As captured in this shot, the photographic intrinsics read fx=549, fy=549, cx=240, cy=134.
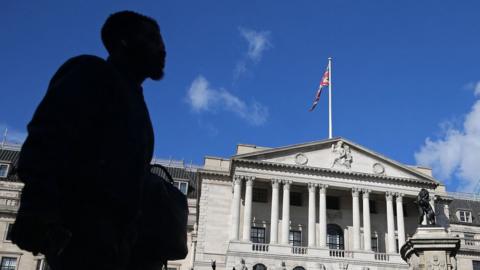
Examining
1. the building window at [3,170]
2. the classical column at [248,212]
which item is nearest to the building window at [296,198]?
the classical column at [248,212]

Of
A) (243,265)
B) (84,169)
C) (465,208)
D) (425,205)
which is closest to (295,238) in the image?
(243,265)

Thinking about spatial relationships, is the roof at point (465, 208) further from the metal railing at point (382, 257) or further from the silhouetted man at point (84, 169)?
the silhouetted man at point (84, 169)

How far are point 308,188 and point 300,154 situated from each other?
11.2ft

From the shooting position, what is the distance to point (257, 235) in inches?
2029

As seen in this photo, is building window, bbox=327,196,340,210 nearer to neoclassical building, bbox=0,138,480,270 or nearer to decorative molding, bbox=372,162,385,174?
neoclassical building, bbox=0,138,480,270

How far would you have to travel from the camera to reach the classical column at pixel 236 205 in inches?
1951

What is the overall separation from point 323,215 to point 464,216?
89.8ft

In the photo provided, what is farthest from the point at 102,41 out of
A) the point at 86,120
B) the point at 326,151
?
the point at 326,151

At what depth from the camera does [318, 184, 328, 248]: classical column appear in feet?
164

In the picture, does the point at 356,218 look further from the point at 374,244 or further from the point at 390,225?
the point at 374,244

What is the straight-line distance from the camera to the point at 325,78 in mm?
59250

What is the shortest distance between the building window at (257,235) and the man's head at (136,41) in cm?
4825

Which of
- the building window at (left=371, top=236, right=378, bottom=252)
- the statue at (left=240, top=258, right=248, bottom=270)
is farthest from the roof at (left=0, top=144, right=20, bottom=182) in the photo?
the building window at (left=371, top=236, right=378, bottom=252)

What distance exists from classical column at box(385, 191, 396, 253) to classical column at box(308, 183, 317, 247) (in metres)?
7.31
